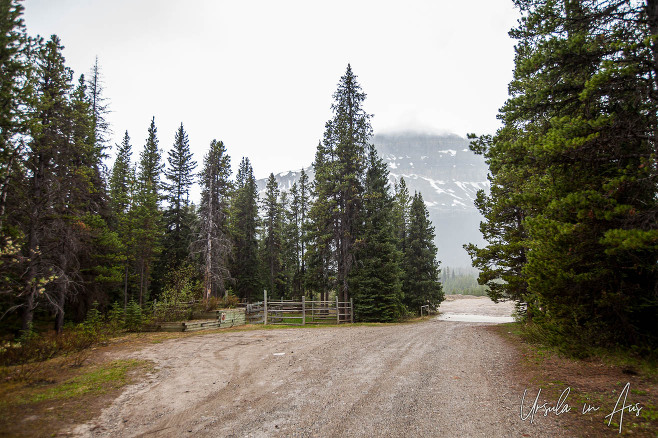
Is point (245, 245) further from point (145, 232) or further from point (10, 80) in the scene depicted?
point (10, 80)

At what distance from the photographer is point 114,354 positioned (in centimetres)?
899

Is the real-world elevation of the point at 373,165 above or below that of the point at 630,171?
above

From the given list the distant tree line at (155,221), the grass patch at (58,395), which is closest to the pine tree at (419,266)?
the distant tree line at (155,221)

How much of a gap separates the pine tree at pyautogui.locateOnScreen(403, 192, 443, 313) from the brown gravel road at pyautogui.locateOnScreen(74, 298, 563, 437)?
2341 centimetres

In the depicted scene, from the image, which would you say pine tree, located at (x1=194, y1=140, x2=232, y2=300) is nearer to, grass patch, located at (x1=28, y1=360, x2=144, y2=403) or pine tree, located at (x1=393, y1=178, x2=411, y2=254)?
grass patch, located at (x1=28, y1=360, x2=144, y2=403)

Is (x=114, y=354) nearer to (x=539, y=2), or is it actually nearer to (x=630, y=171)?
(x=630, y=171)

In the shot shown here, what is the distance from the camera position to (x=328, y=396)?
202 inches

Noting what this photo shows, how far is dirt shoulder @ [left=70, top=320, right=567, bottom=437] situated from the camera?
4023mm

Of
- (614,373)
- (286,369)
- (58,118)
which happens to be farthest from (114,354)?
(614,373)

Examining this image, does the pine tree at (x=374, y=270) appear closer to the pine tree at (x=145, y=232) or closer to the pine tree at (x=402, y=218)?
the pine tree at (x=402, y=218)

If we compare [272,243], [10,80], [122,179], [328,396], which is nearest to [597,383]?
[328,396]

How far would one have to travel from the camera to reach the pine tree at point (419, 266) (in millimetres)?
31964

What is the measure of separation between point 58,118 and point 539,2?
60.1 ft

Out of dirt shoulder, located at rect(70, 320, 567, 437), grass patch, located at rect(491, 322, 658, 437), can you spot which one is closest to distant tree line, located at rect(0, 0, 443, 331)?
dirt shoulder, located at rect(70, 320, 567, 437)
